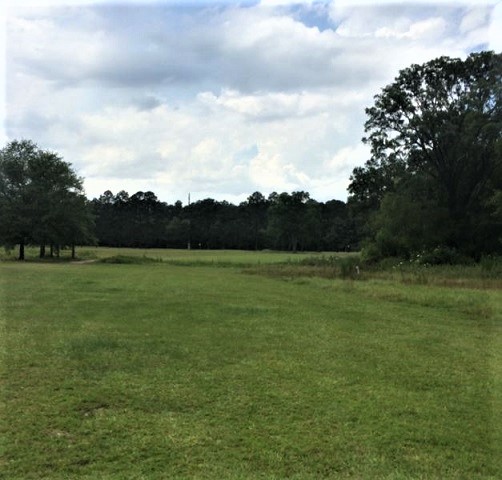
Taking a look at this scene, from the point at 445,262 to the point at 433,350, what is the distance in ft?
123

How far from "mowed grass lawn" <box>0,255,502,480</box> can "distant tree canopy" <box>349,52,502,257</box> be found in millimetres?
35759

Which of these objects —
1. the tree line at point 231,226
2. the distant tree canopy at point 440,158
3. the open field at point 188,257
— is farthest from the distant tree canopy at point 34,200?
the tree line at point 231,226

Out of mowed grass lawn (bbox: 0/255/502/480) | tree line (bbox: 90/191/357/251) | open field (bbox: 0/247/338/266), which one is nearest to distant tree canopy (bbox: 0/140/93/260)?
open field (bbox: 0/247/338/266)

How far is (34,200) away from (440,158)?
39021 mm

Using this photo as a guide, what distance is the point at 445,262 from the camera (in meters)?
45.7

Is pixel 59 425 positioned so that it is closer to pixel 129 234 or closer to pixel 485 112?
pixel 485 112

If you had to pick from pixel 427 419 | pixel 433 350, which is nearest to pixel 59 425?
pixel 427 419

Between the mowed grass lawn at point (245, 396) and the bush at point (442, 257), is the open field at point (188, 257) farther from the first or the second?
the mowed grass lawn at point (245, 396)

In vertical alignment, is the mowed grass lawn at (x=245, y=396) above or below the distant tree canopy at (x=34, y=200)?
below

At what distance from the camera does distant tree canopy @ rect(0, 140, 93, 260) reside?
52.4m

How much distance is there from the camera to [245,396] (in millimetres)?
7004

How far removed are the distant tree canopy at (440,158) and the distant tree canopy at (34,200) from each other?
101 ft

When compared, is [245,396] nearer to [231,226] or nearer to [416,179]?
[416,179]

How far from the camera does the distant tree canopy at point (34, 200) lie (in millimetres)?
52438
